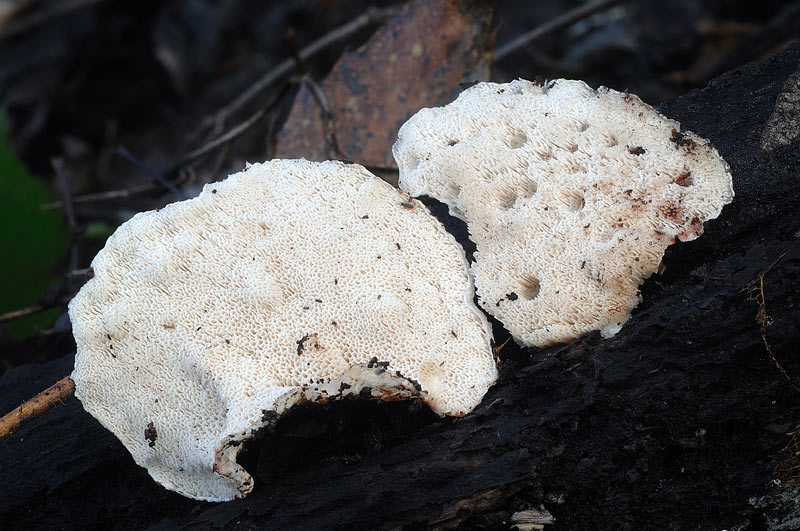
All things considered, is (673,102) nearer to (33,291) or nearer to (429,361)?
(429,361)

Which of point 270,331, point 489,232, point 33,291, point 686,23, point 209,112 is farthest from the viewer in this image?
point 209,112

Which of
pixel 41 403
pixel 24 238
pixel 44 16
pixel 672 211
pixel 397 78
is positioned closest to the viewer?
pixel 672 211

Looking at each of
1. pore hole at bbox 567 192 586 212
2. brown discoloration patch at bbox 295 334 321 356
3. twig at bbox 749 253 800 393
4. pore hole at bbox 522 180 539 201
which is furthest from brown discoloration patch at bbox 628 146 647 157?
brown discoloration patch at bbox 295 334 321 356

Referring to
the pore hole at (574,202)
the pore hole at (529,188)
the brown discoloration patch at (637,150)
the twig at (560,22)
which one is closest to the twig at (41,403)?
the pore hole at (529,188)

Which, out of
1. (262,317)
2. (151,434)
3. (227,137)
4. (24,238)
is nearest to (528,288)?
(262,317)

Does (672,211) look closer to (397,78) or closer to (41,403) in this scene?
(397,78)

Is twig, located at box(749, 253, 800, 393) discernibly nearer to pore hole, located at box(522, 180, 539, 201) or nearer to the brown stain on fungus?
pore hole, located at box(522, 180, 539, 201)

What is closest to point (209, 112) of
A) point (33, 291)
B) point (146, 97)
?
point (146, 97)
